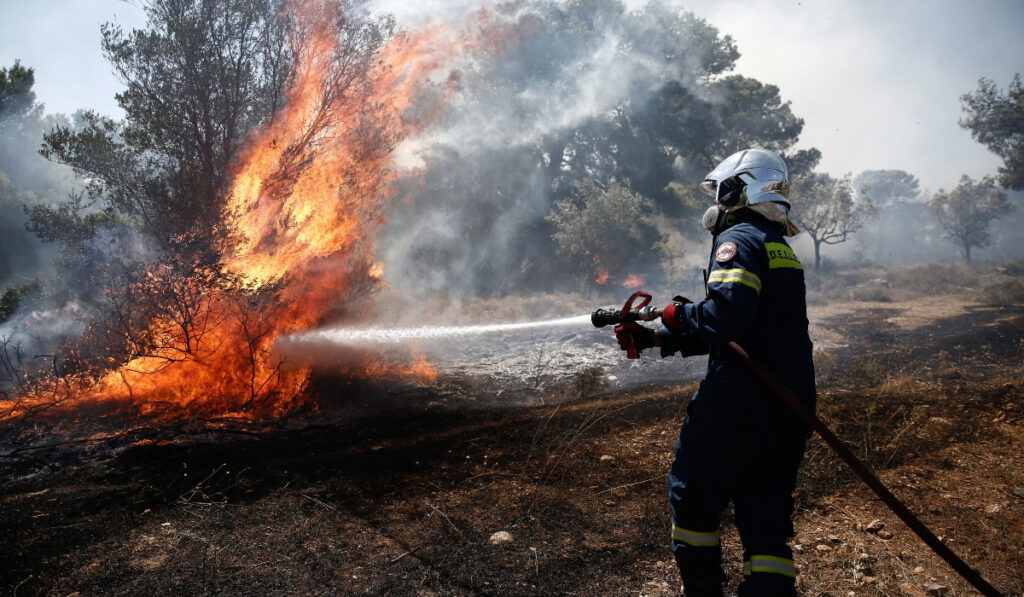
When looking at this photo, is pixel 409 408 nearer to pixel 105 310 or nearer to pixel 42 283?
pixel 105 310

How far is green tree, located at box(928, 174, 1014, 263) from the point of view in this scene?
36.7 m

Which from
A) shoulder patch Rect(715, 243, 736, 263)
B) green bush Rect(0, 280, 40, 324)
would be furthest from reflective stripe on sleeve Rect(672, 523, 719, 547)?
green bush Rect(0, 280, 40, 324)

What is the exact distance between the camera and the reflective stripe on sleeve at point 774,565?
2383 mm

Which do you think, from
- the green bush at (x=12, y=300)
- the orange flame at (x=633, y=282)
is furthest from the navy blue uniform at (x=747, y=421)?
the orange flame at (x=633, y=282)

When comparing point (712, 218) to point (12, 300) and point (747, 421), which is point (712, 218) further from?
point (12, 300)

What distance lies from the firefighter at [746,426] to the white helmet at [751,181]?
0.80ft

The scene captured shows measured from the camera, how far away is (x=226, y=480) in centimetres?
473

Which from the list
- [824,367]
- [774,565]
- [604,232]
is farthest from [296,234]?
[604,232]

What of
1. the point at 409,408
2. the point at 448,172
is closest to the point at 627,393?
the point at 409,408

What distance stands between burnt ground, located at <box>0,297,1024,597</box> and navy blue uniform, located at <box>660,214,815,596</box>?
0.78 metres

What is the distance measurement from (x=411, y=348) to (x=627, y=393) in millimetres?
6328

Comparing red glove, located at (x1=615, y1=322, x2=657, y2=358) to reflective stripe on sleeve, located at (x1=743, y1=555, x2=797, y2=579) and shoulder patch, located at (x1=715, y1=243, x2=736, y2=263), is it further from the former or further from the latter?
reflective stripe on sleeve, located at (x1=743, y1=555, x2=797, y2=579)

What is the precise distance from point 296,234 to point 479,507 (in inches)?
269

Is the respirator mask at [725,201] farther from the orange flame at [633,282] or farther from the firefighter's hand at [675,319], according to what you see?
the orange flame at [633,282]
